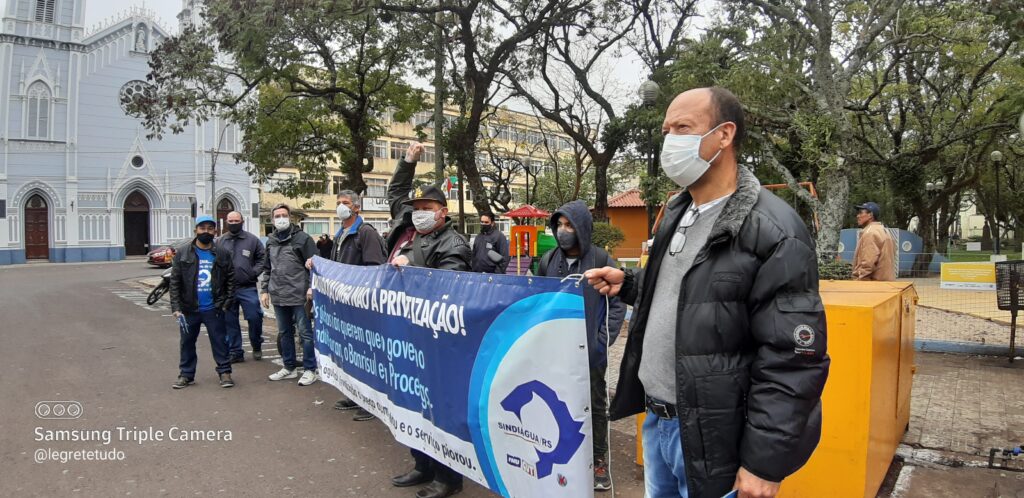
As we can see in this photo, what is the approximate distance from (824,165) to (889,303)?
967 cm

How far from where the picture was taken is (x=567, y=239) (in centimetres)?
404

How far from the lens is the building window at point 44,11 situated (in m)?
34.1

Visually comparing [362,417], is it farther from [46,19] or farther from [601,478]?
[46,19]

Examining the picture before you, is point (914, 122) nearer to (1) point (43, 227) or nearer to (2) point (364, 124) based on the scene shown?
(2) point (364, 124)

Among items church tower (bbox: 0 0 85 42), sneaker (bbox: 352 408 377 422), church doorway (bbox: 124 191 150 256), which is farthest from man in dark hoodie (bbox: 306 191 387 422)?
church tower (bbox: 0 0 85 42)

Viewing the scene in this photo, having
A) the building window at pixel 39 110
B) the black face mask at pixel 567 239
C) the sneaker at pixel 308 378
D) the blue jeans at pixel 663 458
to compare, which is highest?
the building window at pixel 39 110

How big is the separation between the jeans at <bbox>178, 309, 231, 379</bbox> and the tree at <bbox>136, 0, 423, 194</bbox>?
5.56m

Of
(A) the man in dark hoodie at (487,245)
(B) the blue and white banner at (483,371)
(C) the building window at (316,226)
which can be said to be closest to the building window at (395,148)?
(C) the building window at (316,226)

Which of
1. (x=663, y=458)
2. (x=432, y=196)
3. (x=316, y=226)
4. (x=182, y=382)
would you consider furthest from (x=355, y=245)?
(x=316, y=226)

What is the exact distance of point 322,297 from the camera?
5004 mm

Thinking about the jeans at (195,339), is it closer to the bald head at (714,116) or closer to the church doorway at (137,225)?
the bald head at (714,116)

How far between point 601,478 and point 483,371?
1.32 meters

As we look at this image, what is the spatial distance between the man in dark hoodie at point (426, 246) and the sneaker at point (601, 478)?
83 cm

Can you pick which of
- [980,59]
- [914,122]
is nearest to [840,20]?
[980,59]
